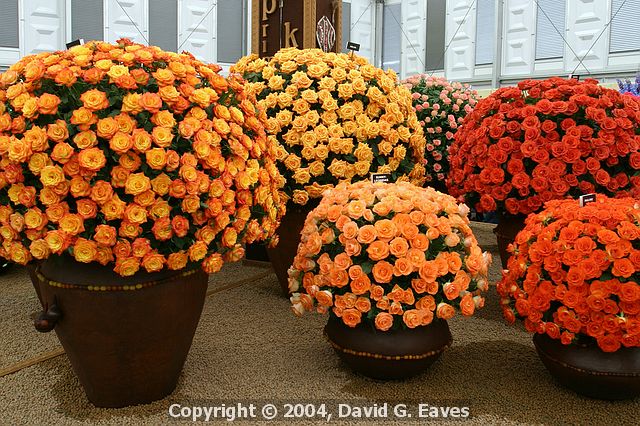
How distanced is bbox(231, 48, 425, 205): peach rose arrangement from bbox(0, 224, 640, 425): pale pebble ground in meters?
0.69

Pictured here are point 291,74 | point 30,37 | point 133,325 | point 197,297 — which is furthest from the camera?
point 30,37

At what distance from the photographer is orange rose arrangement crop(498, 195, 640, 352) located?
1932mm

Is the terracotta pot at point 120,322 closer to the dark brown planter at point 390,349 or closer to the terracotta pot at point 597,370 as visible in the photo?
the dark brown planter at point 390,349

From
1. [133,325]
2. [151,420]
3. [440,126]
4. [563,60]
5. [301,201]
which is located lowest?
[151,420]

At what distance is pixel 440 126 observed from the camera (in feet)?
14.4

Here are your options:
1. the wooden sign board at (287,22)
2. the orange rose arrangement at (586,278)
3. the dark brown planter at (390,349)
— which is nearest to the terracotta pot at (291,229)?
the dark brown planter at (390,349)

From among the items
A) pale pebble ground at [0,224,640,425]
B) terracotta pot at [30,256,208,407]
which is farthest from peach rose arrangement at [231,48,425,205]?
terracotta pot at [30,256,208,407]

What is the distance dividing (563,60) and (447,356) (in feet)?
22.7

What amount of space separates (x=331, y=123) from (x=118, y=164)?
129 centimetres

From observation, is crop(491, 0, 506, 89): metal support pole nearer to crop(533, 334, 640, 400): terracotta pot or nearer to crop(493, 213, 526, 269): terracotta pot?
crop(493, 213, 526, 269): terracotta pot

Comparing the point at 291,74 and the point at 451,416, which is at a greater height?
the point at 291,74

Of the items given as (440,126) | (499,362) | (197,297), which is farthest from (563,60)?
(197,297)

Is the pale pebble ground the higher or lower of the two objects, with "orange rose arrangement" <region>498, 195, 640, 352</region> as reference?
lower

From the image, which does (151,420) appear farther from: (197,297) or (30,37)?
(30,37)
